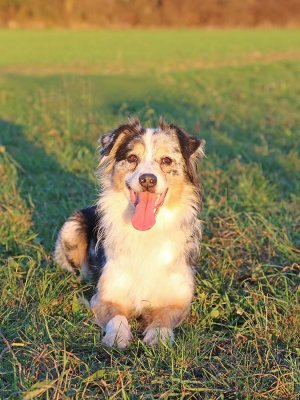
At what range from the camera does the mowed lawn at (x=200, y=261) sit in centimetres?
396

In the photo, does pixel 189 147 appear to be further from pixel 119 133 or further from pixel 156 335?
pixel 156 335

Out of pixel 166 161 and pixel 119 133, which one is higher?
pixel 119 133

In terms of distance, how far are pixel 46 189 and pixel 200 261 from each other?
2.79 metres

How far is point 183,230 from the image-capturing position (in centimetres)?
516

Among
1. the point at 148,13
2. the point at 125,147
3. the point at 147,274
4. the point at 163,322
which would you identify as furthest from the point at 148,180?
the point at 148,13

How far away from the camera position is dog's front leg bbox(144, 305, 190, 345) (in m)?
4.55

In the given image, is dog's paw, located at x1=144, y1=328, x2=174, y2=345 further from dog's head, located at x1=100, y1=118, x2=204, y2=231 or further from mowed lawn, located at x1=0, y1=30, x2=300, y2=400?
dog's head, located at x1=100, y1=118, x2=204, y2=231

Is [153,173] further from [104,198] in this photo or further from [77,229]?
[77,229]

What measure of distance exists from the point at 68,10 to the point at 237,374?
51.8 meters

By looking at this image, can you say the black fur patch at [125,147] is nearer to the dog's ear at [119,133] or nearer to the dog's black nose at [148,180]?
the dog's ear at [119,133]

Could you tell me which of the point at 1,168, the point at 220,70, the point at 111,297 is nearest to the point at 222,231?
the point at 111,297

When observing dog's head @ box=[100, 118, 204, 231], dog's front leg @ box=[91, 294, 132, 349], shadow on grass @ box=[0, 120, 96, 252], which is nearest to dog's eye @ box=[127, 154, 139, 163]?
dog's head @ box=[100, 118, 204, 231]

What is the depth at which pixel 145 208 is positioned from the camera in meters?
4.95

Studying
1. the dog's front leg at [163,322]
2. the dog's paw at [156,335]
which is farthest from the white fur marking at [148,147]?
the dog's paw at [156,335]
